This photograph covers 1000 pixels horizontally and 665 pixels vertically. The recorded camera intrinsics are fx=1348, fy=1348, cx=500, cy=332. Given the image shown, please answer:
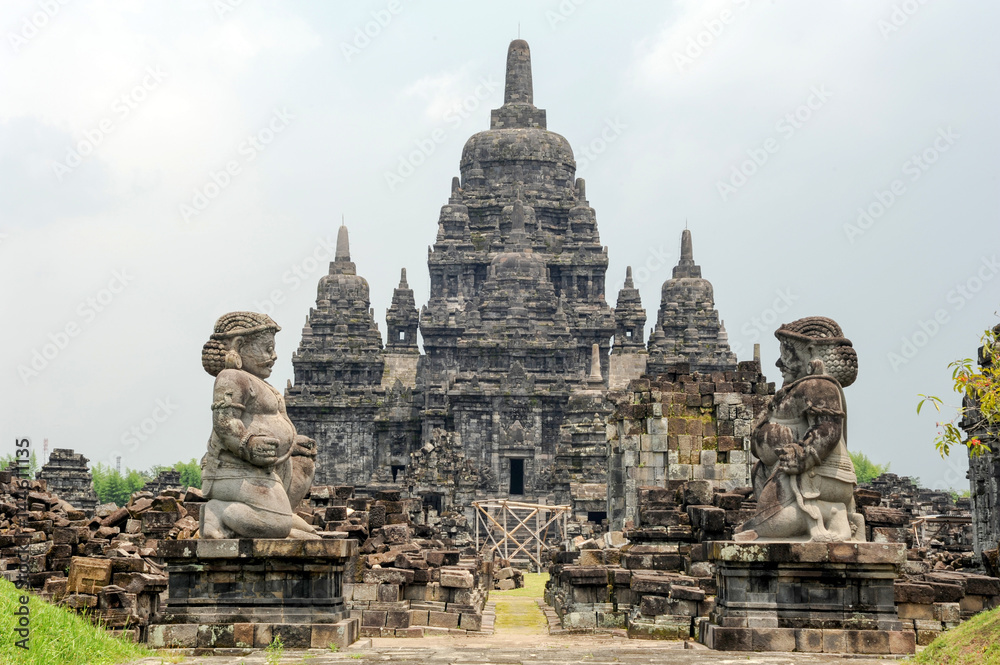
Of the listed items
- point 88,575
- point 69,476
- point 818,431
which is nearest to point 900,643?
point 818,431

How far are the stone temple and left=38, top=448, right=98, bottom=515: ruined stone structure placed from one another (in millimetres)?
12273

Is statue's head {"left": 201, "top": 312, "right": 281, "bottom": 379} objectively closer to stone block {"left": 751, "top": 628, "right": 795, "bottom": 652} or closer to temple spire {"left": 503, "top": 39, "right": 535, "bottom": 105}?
stone block {"left": 751, "top": 628, "right": 795, "bottom": 652}

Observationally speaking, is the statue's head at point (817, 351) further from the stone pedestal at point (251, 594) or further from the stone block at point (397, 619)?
the stone block at point (397, 619)

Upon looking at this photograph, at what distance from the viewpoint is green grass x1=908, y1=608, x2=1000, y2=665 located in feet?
31.2

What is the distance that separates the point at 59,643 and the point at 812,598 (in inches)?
241

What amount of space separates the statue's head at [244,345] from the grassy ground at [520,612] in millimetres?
6898

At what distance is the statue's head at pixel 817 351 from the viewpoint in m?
11.6

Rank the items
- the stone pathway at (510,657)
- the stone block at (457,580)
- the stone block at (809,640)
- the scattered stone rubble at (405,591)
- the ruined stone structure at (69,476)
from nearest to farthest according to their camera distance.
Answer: the stone pathway at (510,657) < the stone block at (809,640) < the scattered stone rubble at (405,591) < the stone block at (457,580) < the ruined stone structure at (69,476)

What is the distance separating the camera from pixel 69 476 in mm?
55438

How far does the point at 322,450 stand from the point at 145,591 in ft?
167

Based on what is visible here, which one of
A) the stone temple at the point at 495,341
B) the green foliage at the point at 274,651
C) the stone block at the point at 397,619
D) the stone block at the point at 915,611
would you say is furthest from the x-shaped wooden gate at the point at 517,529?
the green foliage at the point at 274,651

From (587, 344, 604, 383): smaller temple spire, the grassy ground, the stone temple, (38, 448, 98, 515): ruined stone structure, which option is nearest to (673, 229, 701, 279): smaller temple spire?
the stone temple

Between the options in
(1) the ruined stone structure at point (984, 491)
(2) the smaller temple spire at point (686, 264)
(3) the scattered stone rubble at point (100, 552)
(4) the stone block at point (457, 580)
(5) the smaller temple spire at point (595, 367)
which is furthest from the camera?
(2) the smaller temple spire at point (686, 264)

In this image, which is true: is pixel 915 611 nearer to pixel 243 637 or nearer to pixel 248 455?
pixel 243 637
